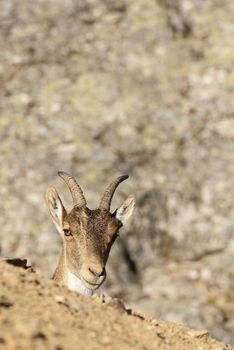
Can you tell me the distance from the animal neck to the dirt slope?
10.9 feet

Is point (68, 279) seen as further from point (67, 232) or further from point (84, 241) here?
point (67, 232)

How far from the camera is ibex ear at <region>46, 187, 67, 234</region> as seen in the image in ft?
53.9

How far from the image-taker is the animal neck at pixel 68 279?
14.8 metres

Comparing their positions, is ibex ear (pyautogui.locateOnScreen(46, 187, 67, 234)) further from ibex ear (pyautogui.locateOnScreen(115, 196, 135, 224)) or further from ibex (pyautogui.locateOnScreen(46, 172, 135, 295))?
ibex ear (pyautogui.locateOnScreen(115, 196, 135, 224))

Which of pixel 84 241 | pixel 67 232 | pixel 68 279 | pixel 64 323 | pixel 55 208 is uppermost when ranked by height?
pixel 55 208

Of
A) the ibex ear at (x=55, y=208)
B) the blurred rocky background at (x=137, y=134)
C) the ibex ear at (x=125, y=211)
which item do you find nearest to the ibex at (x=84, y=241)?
the ibex ear at (x=55, y=208)

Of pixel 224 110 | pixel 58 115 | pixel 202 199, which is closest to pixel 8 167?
pixel 58 115

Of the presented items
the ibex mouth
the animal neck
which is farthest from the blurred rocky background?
the ibex mouth

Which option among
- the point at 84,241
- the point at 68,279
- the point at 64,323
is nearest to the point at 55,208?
the point at 84,241

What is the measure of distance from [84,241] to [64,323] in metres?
5.86

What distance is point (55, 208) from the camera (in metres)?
16.7

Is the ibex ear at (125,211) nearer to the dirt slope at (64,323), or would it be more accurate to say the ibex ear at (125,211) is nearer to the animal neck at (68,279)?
the animal neck at (68,279)

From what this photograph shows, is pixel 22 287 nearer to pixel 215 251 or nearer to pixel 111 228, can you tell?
pixel 111 228

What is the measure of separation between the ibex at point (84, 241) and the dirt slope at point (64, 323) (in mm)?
3149
